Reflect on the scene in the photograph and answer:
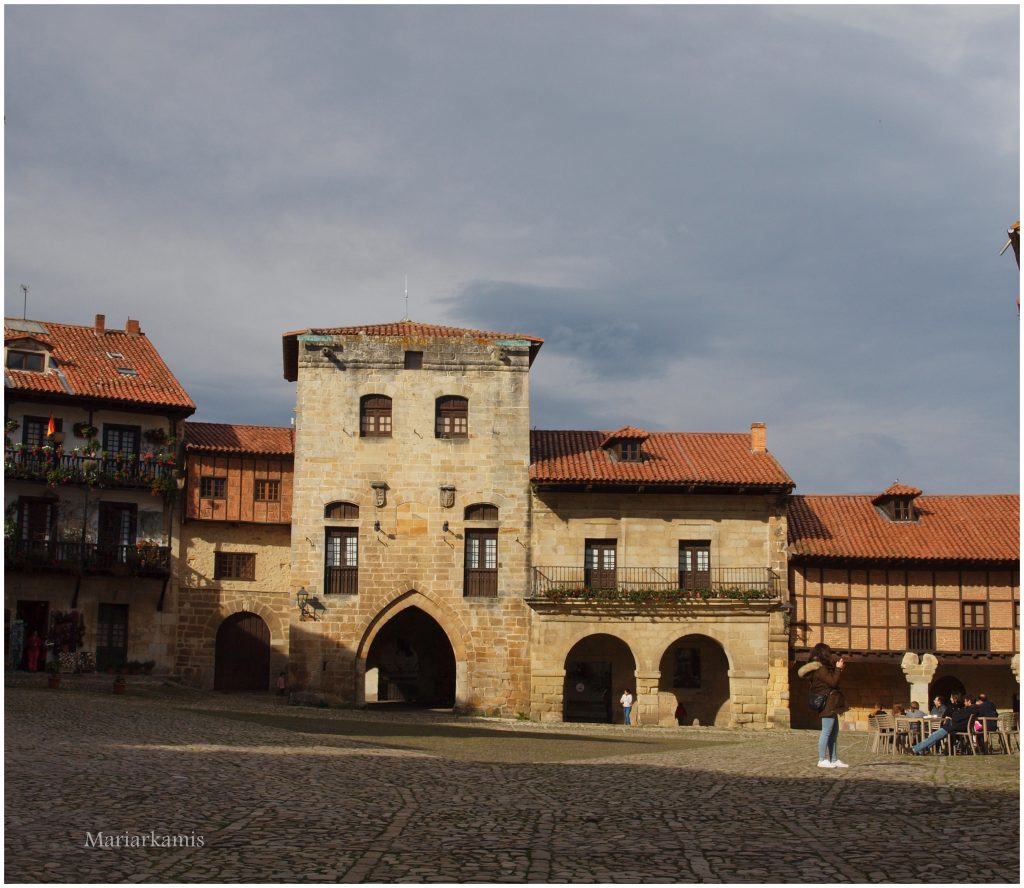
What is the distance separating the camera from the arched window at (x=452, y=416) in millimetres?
39844

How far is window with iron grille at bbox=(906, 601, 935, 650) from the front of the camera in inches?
1558

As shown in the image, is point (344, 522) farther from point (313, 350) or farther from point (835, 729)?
point (835, 729)

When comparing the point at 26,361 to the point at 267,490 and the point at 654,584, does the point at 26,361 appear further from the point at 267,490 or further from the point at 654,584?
the point at 654,584

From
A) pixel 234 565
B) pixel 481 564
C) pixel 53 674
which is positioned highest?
pixel 481 564

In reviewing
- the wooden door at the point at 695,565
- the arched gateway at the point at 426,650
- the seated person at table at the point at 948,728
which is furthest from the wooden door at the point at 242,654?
the seated person at table at the point at 948,728

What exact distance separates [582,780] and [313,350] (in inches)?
958

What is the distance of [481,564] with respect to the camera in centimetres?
3900

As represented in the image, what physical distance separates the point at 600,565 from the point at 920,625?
10.4 metres

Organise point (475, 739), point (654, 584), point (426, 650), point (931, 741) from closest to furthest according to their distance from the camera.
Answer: point (931, 741)
point (475, 739)
point (654, 584)
point (426, 650)

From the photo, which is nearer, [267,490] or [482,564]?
[482,564]

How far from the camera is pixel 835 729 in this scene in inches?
754

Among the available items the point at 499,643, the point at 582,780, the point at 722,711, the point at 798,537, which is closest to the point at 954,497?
the point at 798,537

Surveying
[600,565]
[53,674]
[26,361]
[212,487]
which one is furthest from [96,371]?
[600,565]

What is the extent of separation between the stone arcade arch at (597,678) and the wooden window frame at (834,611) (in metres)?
6.24
